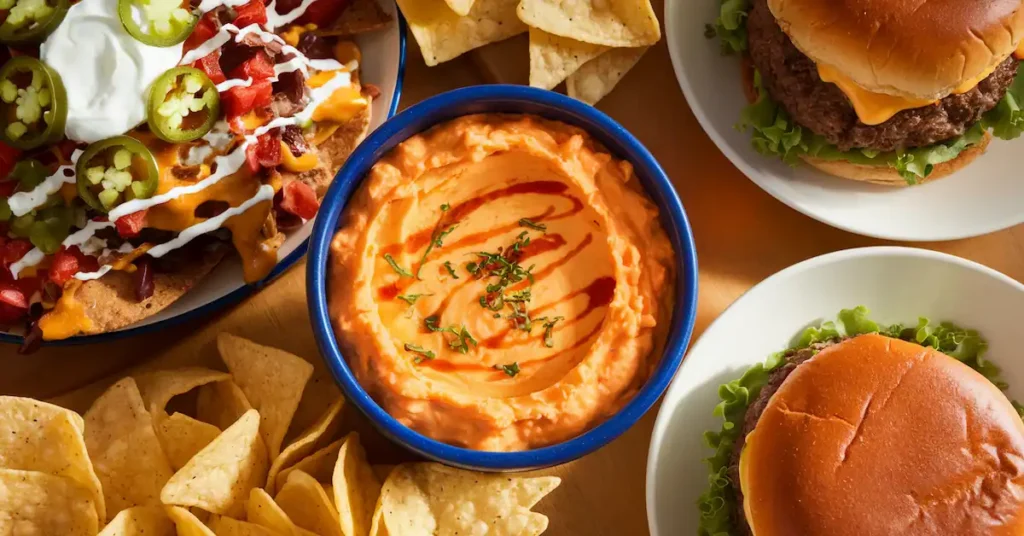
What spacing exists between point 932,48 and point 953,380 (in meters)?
0.77

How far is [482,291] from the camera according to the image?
2.24m

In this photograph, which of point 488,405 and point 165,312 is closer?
point 488,405

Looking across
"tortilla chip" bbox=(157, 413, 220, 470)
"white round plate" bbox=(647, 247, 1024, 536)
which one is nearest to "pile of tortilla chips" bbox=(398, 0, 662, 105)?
"white round plate" bbox=(647, 247, 1024, 536)

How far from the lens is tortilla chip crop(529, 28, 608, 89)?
259 cm

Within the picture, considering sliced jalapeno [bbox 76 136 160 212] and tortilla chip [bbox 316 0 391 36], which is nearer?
sliced jalapeno [bbox 76 136 160 212]

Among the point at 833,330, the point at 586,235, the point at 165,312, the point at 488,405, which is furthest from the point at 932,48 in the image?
the point at 165,312

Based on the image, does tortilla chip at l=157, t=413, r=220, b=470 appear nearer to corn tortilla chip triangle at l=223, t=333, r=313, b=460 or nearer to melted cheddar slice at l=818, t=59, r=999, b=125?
corn tortilla chip triangle at l=223, t=333, r=313, b=460

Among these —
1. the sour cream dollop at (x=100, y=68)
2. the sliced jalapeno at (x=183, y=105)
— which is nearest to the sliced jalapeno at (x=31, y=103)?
the sour cream dollop at (x=100, y=68)

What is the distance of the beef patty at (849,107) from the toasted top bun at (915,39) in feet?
0.41

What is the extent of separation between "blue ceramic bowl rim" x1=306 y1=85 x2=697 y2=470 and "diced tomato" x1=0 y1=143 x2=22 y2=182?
76cm

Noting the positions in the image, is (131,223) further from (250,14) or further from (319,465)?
(319,465)

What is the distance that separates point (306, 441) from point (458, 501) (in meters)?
0.40

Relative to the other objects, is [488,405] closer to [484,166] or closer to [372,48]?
[484,166]

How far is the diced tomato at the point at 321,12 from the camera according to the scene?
8.13 ft
